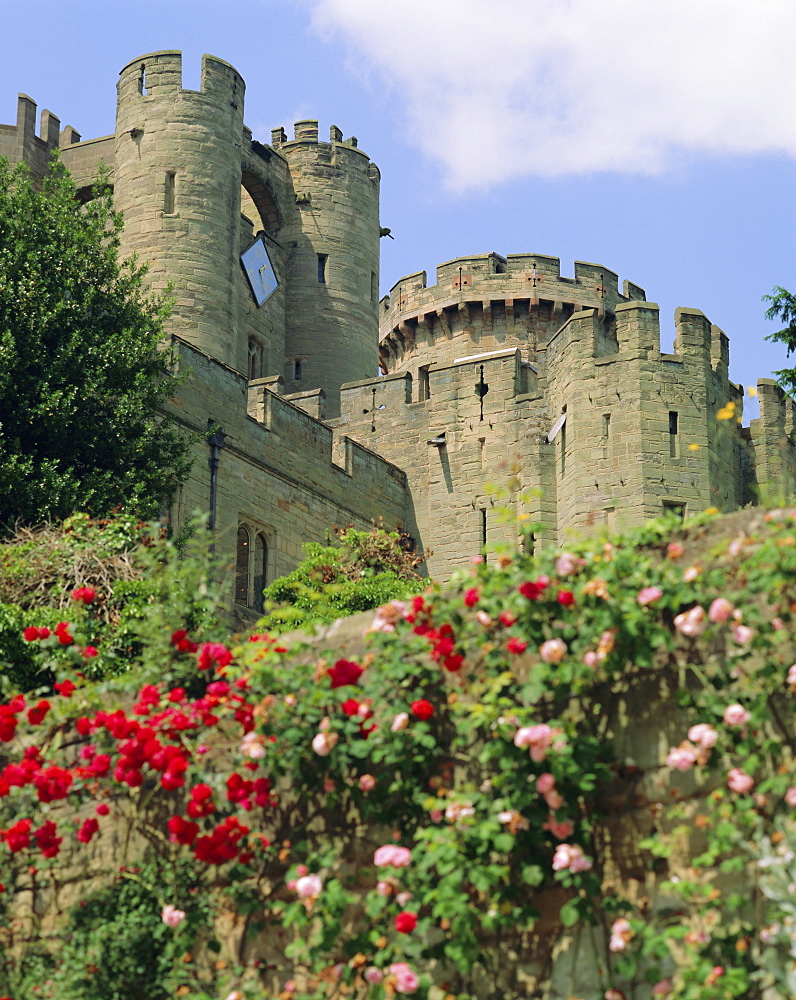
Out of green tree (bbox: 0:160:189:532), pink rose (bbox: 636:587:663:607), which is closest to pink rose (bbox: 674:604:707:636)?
pink rose (bbox: 636:587:663:607)

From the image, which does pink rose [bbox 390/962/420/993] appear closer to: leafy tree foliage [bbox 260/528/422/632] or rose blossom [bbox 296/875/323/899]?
rose blossom [bbox 296/875/323/899]

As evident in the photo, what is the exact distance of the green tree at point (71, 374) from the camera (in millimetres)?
17766

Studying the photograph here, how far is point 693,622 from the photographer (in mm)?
7316

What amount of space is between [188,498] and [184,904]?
15727 millimetres

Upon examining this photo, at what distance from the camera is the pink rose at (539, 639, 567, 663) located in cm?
759

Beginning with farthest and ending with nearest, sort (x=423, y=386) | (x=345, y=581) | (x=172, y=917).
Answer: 1. (x=423, y=386)
2. (x=345, y=581)
3. (x=172, y=917)

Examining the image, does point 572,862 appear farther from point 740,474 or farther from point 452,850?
point 740,474

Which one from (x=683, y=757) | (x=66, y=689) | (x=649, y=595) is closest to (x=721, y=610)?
(x=649, y=595)

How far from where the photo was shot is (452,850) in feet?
24.4

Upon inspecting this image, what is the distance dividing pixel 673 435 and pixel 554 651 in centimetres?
1891

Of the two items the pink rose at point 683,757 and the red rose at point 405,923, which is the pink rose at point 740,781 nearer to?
the pink rose at point 683,757

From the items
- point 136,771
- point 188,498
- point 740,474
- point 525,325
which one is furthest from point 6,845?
point 525,325

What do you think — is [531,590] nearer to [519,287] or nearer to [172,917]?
[172,917]

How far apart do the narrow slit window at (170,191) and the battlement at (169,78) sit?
1594 mm
